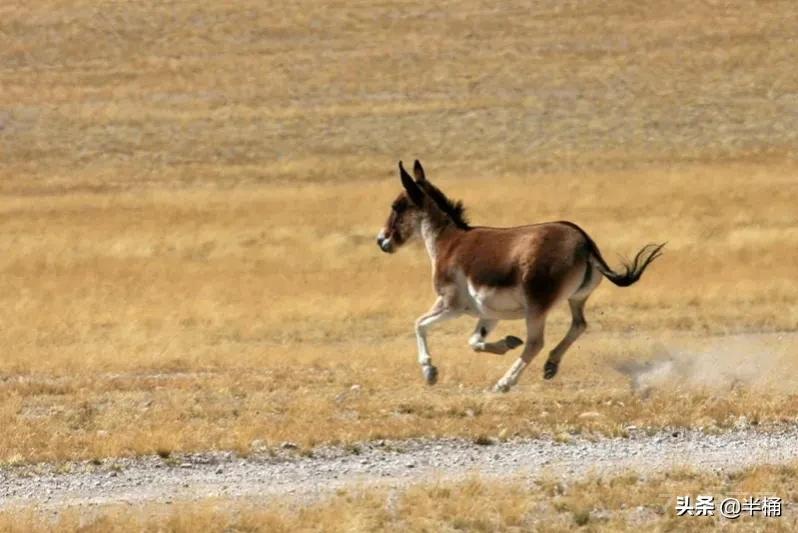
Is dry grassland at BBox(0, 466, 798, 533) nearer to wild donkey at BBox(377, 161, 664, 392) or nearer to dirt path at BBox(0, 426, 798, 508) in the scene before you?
dirt path at BBox(0, 426, 798, 508)

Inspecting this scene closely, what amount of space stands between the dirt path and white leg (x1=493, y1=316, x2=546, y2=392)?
2.99 metres

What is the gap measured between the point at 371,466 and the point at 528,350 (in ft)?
14.1


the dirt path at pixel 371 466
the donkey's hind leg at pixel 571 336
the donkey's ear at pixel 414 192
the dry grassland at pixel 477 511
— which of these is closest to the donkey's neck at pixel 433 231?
the donkey's ear at pixel 414 192

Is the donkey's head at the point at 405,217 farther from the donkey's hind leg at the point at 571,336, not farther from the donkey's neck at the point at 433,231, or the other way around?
the donkey's hind leg at the point at 571,336

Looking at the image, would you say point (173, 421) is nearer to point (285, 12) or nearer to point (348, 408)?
point (348, 408)

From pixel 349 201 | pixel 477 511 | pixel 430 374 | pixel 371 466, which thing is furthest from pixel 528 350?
pixel 349 201

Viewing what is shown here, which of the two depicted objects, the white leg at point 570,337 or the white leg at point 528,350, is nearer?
the white leg at point 528,350

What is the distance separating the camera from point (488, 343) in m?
16.0

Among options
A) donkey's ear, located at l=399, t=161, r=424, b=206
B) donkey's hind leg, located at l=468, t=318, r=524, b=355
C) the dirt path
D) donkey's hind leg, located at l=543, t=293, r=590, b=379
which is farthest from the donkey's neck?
the dirt path

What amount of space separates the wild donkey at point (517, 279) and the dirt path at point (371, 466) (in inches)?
118

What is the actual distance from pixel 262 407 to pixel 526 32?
44520mm

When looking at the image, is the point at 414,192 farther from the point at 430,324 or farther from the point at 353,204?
the point at 353,204

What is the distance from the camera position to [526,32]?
58.3m

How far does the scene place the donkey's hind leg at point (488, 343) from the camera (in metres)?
15.8
